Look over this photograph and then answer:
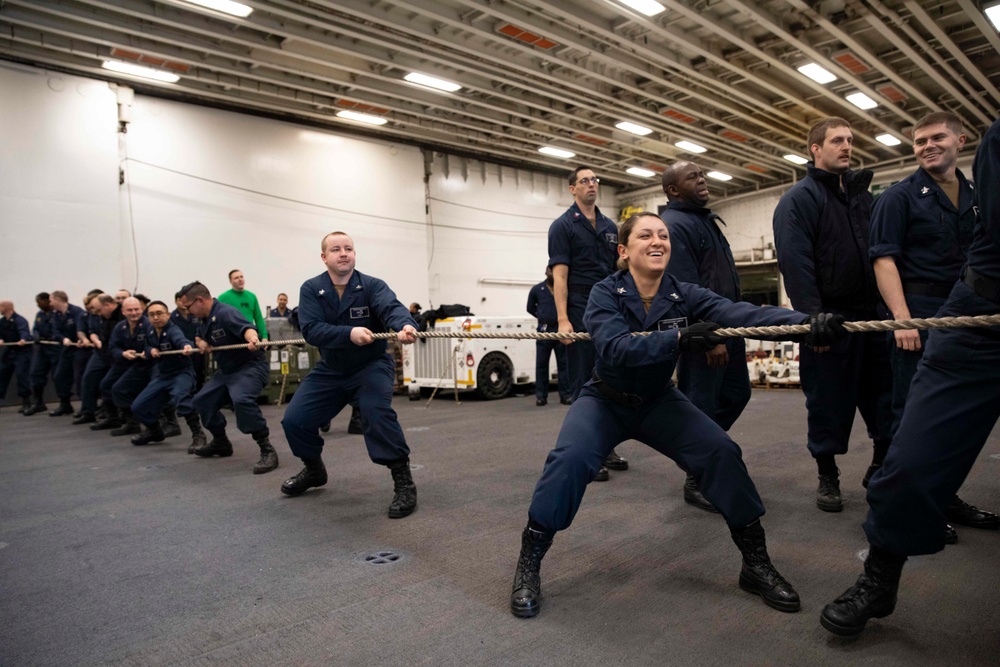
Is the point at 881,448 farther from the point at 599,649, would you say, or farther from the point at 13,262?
the point at 13,262

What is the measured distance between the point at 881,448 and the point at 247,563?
9.24ft

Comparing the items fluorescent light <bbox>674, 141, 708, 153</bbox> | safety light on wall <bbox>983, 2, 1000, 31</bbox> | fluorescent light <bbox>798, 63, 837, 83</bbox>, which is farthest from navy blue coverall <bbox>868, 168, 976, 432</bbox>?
fluorescent light <bbox>674, 141, 708, 153</bbox>

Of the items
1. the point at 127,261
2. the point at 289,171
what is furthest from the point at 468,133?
the point at 127,261

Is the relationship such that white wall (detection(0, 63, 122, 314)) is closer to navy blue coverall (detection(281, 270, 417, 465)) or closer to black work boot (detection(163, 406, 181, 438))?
black work boot (detection(163, 406, 181, 438))

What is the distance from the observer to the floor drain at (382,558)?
2.50m

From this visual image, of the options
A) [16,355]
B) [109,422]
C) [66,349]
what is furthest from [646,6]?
[16,355]

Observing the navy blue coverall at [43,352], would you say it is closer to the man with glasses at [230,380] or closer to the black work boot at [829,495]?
the man with glasses at [230,380]

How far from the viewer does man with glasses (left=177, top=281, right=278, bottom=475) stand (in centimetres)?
446

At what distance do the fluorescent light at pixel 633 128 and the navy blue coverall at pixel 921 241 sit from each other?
10766 millimetres

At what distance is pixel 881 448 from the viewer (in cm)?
286

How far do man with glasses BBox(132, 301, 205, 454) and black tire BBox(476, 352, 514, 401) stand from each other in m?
3.78

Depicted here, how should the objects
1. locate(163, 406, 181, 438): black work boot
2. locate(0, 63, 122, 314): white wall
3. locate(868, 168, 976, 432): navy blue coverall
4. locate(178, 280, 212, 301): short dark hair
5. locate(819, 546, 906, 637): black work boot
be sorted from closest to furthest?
locate(819, 546, 906, 637): black work boot
locate(868, 168, 976, 432): navy blue coverall
locate(178, 280, 212, 301): short dark hair
locate(163, 406, 181, 438): black work boot
locate(0, 63, 122, 314): white wall

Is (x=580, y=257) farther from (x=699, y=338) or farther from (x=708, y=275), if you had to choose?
(x=699, y=338)

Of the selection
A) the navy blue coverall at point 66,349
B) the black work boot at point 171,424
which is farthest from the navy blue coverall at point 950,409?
the navy blue coverall at point 66,349
